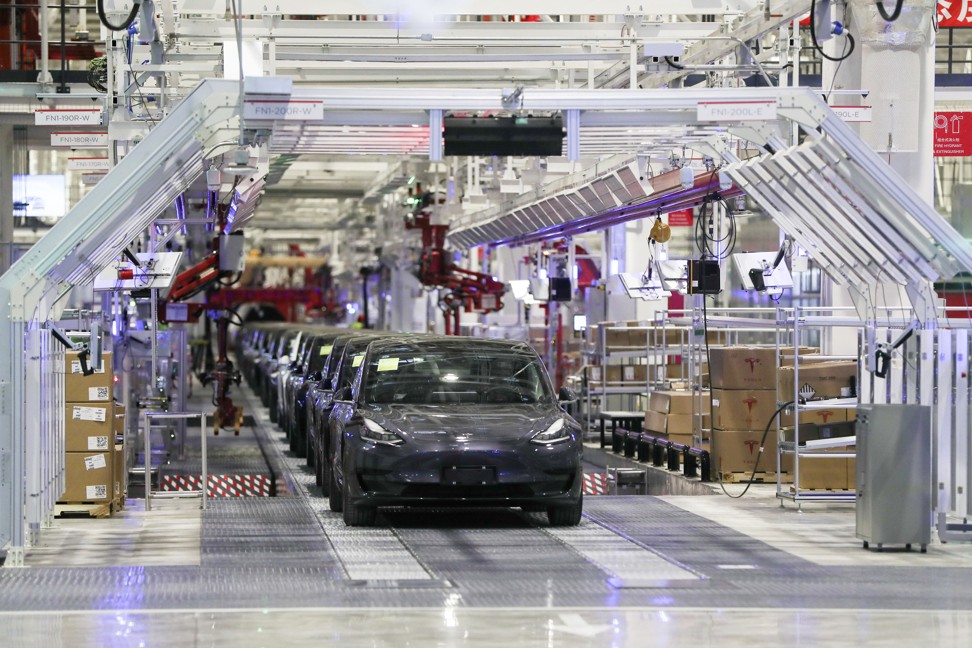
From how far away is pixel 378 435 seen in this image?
441 inches

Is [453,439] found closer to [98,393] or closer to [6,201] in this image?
[98,393]

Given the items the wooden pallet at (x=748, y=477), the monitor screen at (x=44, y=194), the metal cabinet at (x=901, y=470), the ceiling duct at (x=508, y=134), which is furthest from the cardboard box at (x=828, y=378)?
the monitor screen at (x=44, y=194)

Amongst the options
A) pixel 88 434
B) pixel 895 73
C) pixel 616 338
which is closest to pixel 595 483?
pixel 616 338

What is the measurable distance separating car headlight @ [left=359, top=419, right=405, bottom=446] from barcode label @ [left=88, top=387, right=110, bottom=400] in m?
2.10

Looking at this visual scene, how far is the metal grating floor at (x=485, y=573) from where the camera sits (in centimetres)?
830

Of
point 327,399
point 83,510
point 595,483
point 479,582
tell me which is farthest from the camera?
point 595,483

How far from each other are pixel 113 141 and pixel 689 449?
659cm

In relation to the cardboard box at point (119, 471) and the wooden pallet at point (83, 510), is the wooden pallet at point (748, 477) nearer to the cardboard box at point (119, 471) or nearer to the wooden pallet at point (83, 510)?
the cardboard box at point (119, 471)

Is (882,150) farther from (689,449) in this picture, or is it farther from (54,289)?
(54,289)

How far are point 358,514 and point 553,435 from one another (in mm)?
1568

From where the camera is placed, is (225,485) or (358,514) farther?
(225,485)

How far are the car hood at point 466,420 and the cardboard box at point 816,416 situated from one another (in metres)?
3.24

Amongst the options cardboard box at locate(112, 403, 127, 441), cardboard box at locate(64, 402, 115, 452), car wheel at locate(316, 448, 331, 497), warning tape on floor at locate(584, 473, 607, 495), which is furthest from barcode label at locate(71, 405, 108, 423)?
warning tape on floor at locate(584, 473, 607, 495)

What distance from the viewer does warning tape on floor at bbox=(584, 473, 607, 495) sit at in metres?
17.3
